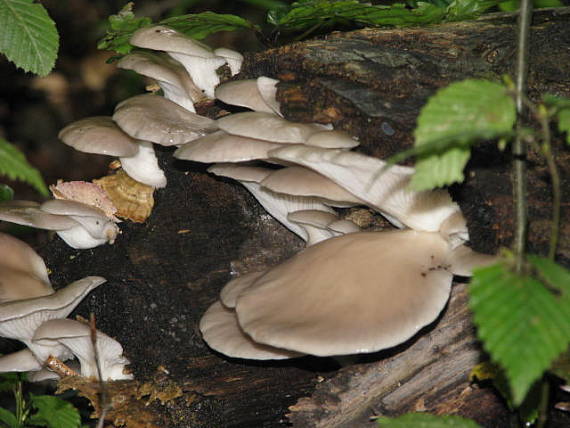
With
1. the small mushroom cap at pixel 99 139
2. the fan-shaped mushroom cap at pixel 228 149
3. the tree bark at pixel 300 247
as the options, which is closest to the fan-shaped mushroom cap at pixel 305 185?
the fan-shaped mushroom cap at pixel 228 149

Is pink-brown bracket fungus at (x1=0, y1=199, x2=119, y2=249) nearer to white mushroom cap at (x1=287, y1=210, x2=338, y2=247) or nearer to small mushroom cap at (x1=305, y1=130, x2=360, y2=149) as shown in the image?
white mushroom cap at (x1=287, y1=210, x2=338, y2=247)

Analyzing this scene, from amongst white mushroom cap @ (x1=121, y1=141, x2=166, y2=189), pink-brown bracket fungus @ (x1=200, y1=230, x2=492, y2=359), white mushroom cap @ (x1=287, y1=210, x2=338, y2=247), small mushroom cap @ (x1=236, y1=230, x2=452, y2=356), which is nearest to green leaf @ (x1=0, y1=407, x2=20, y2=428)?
white mushroom cap @ (x1=121, y1=141, x2=166, y2=189)

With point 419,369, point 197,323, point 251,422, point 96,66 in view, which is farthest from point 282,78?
point 96,66

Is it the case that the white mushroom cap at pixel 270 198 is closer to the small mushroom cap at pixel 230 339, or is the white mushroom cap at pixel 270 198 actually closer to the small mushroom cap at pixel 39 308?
the small mushroom cap at pixel 230 339

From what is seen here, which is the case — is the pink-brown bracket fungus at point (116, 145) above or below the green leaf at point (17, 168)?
below

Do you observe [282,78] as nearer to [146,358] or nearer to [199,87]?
[199,87]

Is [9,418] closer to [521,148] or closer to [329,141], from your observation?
[329,141]
